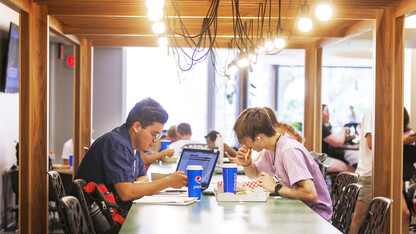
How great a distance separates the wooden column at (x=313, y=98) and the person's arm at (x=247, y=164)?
377cm

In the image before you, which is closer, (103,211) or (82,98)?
(103,211)

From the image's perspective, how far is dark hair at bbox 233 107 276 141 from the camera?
3410mm

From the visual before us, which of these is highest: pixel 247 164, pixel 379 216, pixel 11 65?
pixel 11 65

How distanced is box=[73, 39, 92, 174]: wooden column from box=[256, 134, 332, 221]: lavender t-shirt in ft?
15.7

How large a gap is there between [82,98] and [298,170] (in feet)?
17.3

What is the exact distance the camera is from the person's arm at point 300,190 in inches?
124

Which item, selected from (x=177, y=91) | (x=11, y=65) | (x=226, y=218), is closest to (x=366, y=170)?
(x=226, y=218)

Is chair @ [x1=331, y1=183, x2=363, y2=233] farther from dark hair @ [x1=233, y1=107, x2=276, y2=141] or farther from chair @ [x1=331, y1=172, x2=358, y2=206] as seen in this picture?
dark hair @ [x1=233, y1=107, x2=276, y2=141]

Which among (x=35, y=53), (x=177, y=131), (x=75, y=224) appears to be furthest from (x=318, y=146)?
(x=75, y=224)

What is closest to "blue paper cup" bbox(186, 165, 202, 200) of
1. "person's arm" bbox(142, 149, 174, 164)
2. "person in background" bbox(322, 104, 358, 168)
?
"person's arm" bbox(142, 149, 174, 164)

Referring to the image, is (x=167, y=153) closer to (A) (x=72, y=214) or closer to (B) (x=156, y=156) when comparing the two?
(B) (x=156, y=156)

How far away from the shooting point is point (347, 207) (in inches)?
131

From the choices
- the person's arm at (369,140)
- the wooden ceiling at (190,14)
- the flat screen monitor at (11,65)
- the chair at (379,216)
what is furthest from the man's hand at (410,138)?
the flat screen monitor at (11,65)

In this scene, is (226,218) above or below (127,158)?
below
